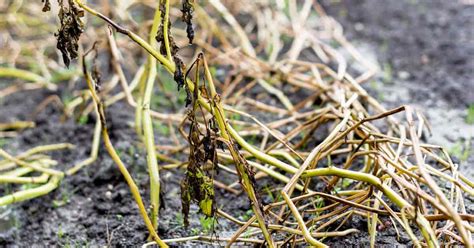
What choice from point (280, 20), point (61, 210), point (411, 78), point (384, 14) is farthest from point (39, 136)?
point (384, 14)

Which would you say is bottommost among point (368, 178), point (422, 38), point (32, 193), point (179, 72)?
point (32, 193)

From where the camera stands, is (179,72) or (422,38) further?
(422,38)

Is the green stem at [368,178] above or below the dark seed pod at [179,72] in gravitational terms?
below

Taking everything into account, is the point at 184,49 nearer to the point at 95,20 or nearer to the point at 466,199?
the point at 95,20

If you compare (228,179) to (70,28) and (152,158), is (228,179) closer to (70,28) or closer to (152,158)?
(152,158)

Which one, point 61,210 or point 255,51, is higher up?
point 255,51

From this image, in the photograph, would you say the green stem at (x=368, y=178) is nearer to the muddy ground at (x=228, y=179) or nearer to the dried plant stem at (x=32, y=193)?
the muddy ground at (x=228, y=179)

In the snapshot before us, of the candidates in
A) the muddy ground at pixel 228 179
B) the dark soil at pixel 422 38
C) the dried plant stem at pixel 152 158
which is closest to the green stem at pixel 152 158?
the dried plant stem at pixel 152 158

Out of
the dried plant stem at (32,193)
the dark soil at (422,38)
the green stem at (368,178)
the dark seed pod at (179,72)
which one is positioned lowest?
the dried plant stem at (32,193)

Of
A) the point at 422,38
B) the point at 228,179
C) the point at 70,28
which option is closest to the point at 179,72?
the point at 70,28
